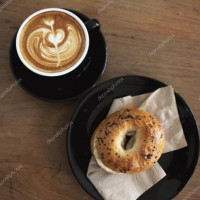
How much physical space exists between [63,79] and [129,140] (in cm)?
34

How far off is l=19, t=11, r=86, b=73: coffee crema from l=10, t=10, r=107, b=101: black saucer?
89mm

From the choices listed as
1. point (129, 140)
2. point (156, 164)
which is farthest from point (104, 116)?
point (156, 164)

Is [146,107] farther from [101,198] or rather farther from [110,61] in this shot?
[101,198]

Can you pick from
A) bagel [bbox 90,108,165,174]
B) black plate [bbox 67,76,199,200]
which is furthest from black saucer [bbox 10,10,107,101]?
bagel [bbox 90,108,165,174]

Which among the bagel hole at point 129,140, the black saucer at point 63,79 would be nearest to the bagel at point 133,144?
the bagel hole at point 129,140

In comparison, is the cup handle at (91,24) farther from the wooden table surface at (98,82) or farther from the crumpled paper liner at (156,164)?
the crumpled paper liner at (156,164)

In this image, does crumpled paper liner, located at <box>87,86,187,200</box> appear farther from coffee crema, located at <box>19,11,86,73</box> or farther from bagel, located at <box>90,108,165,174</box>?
coffee crema, located at <box>19,11,86,73</box>

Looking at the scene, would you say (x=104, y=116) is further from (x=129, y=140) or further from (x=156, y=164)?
(x=156, y=164)

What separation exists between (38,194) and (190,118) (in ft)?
2.15

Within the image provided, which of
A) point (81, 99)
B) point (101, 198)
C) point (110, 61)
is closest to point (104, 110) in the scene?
point (81, 99)

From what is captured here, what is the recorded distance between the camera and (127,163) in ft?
3.51

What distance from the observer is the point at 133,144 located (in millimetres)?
1130

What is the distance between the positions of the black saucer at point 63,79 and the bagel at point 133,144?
0.17 metres

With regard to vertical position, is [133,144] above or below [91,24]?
below
